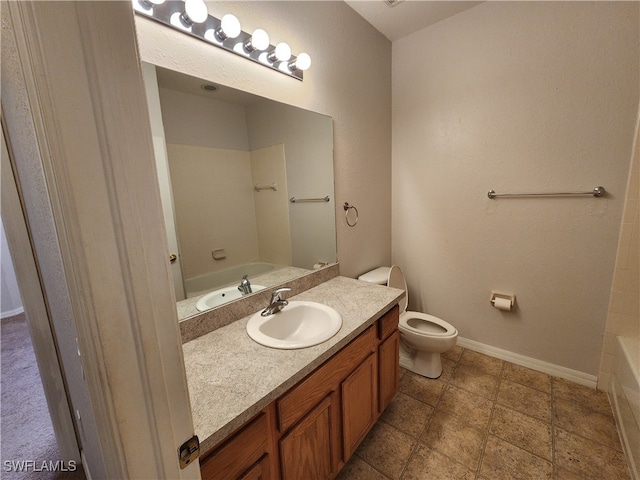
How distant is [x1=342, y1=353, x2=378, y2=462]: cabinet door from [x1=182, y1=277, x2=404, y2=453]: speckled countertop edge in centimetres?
22

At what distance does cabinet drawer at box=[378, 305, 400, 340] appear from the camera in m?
1.38

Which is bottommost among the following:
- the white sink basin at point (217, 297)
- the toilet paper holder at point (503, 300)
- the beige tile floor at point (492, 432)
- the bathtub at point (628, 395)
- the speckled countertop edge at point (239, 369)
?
the beige tile floor at point (492, 432)

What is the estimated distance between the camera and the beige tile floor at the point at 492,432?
131 cm

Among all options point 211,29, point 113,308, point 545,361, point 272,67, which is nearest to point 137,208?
point 113,308

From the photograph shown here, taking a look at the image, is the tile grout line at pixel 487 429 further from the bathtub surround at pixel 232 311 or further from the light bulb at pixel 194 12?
the light bulb at pixel 194 12

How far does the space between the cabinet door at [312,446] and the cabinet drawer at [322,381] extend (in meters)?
0.04

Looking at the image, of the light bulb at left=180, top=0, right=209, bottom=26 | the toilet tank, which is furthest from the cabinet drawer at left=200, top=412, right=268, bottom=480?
the light bulb at left=180, top=0, right=209, bottom=26

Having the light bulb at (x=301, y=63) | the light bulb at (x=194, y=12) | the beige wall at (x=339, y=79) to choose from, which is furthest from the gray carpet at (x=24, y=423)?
the light bulb at (x=301, y=63)

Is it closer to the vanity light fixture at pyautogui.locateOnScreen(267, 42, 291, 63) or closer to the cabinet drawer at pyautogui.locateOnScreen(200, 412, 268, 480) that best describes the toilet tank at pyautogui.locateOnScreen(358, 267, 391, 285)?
the cabinet drawer at pyautogui.locateOnScreen(200, 412, 268, 480)

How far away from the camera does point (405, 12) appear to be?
186cm

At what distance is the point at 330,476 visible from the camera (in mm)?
1146

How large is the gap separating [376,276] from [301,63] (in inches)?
57.9

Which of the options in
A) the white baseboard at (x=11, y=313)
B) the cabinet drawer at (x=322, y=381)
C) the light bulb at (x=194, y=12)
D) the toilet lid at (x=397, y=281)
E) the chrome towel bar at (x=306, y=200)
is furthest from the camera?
the white baseboard at (x=11, y=313)

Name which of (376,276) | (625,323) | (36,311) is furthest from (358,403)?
(625,323)
